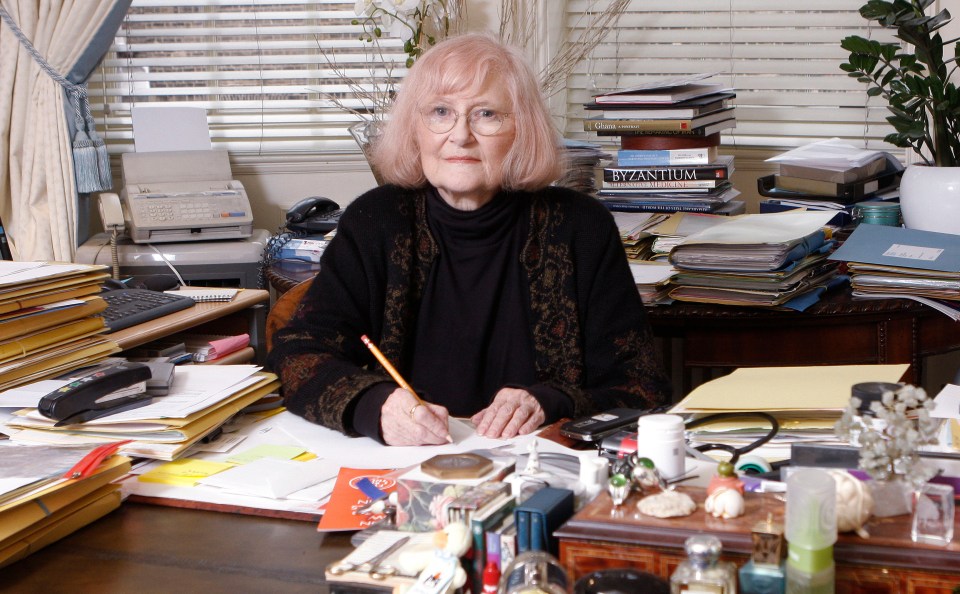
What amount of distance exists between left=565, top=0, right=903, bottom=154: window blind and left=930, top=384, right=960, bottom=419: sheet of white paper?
6.26ft

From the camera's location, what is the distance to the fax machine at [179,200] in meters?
3.00

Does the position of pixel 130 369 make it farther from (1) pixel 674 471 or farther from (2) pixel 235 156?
(2) pixel 235 156

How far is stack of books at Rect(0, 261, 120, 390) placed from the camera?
1.61m

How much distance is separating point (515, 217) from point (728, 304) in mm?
570

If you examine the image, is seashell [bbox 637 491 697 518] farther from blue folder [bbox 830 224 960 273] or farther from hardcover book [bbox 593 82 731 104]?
hardcover book [bbox 593 82 731 104]

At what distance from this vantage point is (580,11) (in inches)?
129

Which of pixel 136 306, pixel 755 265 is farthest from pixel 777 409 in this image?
pixel 136 306

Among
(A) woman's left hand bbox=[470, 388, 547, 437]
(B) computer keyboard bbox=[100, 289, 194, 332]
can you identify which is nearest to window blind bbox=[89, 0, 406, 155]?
(B) computer keyboard bbox=[100, 289, 194, 332]

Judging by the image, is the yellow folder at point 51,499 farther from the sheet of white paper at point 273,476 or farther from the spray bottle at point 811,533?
the spray bottle at point 811,533

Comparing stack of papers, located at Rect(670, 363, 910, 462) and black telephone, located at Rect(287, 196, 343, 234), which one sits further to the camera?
black telephone, located at Rect(287, 196, 343, 234)

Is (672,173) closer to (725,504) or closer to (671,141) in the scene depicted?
(671,141)

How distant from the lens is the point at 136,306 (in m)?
2.21

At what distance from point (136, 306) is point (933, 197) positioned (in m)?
1.77

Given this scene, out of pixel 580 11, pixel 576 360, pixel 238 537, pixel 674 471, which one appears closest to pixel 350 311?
pixel 576 360
